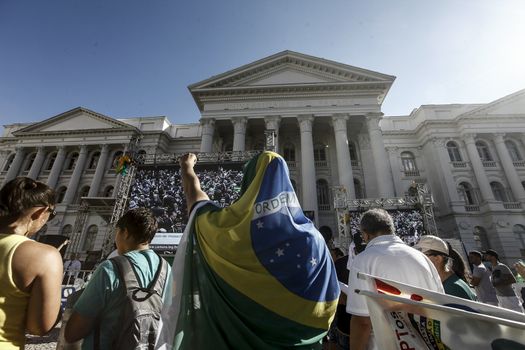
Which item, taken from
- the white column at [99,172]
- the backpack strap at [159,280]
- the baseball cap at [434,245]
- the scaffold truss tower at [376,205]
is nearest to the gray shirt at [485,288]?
the baseball cap at [434,245]

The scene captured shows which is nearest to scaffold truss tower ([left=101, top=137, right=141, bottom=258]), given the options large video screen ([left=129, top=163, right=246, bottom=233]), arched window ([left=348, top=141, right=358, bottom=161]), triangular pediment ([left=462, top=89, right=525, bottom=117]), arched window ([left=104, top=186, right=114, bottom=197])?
large video screen ([left=129, top=163, right=246, bottom=233])

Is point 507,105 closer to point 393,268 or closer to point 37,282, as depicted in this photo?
point 393,268

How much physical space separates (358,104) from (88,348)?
2213 cm

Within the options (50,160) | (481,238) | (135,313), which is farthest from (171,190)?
(481,238)

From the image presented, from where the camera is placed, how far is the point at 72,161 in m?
27.0

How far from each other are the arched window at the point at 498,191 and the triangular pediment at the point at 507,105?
21.9 ft

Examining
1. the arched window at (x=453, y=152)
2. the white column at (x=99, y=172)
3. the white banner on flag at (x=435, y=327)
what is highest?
the arched window at (x=453, y=152)

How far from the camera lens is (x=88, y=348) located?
1497 millimetres

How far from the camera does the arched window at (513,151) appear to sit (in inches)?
919

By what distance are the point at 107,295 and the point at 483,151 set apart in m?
31.2

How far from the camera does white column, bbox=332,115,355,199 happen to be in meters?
17.6

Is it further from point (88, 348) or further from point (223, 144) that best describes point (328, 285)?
point (223, 144)

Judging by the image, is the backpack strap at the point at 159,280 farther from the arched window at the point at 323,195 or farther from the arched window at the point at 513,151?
the arched window at the point at 513,151

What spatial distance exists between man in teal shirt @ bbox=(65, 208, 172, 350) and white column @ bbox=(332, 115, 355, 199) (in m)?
16.3
